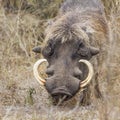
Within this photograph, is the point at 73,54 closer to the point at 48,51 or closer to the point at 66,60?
the point at 66,60

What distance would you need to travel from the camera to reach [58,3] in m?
11.0

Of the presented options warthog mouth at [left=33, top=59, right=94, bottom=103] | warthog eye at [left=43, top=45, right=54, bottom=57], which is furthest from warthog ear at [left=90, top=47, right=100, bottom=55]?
→ warthog eye at [left=43, top=45, right=54, bottom=57]

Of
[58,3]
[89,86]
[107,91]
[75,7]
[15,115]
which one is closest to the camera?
[107,91]

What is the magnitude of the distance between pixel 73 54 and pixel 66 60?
0.50 ft

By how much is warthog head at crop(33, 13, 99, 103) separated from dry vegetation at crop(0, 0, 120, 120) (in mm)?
215

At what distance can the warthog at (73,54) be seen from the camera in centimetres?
661

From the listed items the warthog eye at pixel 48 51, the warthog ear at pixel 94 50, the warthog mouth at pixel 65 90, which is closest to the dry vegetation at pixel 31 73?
the warthog mouth at pixel 65 90

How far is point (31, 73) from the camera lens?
863cm

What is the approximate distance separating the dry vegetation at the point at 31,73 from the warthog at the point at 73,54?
→ 192 millimetres

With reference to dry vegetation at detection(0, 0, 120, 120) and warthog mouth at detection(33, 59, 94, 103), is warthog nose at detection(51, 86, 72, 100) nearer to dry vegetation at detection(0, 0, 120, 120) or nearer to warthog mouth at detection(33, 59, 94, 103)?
warthog mouth at detection(33, 59, 94, 103)

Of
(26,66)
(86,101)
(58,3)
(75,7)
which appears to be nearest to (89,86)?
(86,101)

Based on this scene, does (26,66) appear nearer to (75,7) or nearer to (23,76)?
(23,76)

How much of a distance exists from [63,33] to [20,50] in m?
3.07

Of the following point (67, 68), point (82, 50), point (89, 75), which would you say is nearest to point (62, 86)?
point (67, 68)
